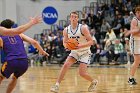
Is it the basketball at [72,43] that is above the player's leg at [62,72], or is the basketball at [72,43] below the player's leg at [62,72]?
above

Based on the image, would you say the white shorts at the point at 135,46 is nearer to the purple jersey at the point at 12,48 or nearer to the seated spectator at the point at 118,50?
the purple jersey at the point at 12,48

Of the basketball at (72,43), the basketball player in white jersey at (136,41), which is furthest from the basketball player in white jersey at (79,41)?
the basketball player in white jersey at (136,41)

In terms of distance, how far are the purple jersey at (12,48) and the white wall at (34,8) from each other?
19452 millimetres

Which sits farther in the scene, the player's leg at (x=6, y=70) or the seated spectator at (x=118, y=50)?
the seated spectator at (x=118, y=50)

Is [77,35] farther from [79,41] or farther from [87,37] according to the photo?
[87,37]

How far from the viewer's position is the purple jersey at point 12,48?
762cm

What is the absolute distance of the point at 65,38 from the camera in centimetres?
982

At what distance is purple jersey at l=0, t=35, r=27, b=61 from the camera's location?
300 inches

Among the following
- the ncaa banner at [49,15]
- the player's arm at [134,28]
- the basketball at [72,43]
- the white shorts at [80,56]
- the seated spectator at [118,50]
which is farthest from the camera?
the ncaa banner at [49,15]

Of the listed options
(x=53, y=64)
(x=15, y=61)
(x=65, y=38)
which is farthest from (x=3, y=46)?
(x=53, y=64)

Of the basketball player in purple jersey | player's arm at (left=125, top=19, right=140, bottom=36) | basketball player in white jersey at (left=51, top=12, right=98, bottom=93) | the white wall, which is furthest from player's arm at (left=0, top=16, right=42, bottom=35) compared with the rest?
the white wall

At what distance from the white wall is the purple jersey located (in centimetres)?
1945

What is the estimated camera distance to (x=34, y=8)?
92.4 ft

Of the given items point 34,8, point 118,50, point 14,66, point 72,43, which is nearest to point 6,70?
point 14,66
